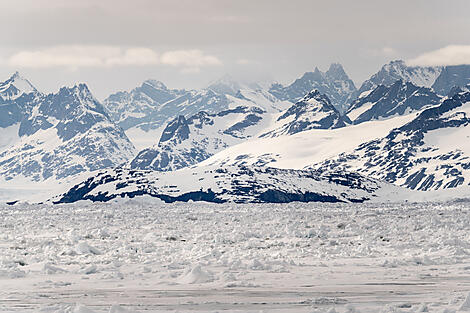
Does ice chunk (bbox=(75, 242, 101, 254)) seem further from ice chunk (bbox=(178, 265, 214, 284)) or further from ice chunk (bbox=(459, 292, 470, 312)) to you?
ice chunk (bbox=(459, 292, 470, 312))

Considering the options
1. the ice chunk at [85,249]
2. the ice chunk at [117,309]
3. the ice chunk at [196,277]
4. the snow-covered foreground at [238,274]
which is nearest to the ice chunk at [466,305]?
the snow-covered foreground at [238,274]

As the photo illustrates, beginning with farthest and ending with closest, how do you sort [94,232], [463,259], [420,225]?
[420,225], [94,232], [463,259]

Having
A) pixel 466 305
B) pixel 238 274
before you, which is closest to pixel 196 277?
pixel 238 274

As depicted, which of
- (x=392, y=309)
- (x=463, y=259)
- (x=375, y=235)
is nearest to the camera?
(x=392, y=309)

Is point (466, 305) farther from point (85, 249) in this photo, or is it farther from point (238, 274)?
point (85, 249)

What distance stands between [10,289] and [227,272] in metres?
9.43

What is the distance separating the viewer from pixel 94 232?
2680 inches

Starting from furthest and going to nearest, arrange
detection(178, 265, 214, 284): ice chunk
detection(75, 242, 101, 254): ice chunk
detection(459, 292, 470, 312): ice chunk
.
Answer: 1. detection(75, 242, 101, 254): ice chunk
2. detection(178, 265, 214, 284): ice chunk
3. detection(459, 292, 470, 312): ice chunk

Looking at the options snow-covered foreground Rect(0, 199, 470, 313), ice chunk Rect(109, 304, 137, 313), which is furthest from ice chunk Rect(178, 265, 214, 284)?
ice chunk Rect(109, 304, 137, 313)

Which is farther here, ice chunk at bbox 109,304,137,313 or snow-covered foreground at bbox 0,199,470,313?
snow-covered foreground at bbox 0,199,470,313

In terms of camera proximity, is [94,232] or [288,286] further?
[94,232]

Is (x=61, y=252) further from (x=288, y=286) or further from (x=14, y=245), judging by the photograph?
(x=288, y=286)

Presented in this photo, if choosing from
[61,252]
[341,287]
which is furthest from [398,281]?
[61,252]

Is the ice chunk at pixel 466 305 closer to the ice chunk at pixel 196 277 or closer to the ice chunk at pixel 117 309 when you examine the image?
the ice chunk at pixel 117 309
